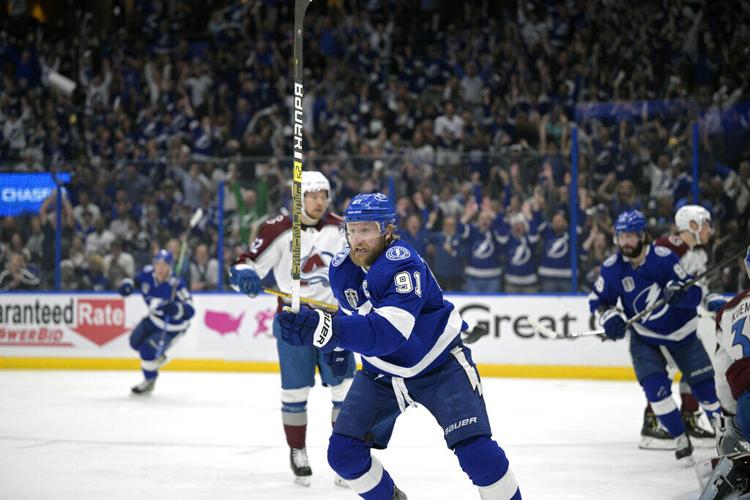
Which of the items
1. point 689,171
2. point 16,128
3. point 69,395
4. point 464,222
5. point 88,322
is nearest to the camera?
point 69,395

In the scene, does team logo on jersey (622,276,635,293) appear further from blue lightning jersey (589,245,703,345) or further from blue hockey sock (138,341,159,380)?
blue hockey sock (138,341,159,380)

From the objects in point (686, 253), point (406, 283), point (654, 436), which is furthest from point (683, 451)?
point (406, 283)

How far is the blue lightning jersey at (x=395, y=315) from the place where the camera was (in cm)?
343

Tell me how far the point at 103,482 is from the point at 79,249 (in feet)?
23.1

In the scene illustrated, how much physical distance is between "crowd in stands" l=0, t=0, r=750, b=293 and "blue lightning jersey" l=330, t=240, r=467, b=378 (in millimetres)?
6429

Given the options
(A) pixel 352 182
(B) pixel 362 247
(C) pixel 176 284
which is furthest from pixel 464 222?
(B) pixel 362 247

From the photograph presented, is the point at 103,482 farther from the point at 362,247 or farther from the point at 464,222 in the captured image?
the point at 464,222

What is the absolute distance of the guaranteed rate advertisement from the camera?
1034 centimetres

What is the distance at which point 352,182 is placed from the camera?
1100 centimetres

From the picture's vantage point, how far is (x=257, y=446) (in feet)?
21.2

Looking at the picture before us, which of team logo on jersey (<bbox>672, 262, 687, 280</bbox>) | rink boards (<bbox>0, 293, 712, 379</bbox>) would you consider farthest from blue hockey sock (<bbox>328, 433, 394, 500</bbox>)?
rink boards (<bbox>0, 293, 712, 379</bbox>)

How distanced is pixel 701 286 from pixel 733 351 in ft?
8.22

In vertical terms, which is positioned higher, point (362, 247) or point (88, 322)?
point (362, 247)

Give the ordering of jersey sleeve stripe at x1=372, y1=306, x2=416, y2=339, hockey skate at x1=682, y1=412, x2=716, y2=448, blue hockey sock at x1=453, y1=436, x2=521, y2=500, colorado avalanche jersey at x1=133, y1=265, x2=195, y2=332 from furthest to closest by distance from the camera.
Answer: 1. colorado avalanche jersey at x1=133, y1=265, x2=195, y2=332
2. hockey skate at x1=682, y1=412, x2=716, y2=448
3. blue hockey sock at x1=453, y1=436, x2=521, y2=500
4. jersey sleeve stripe at x1=372, y1=306, x2=416, y2=339
